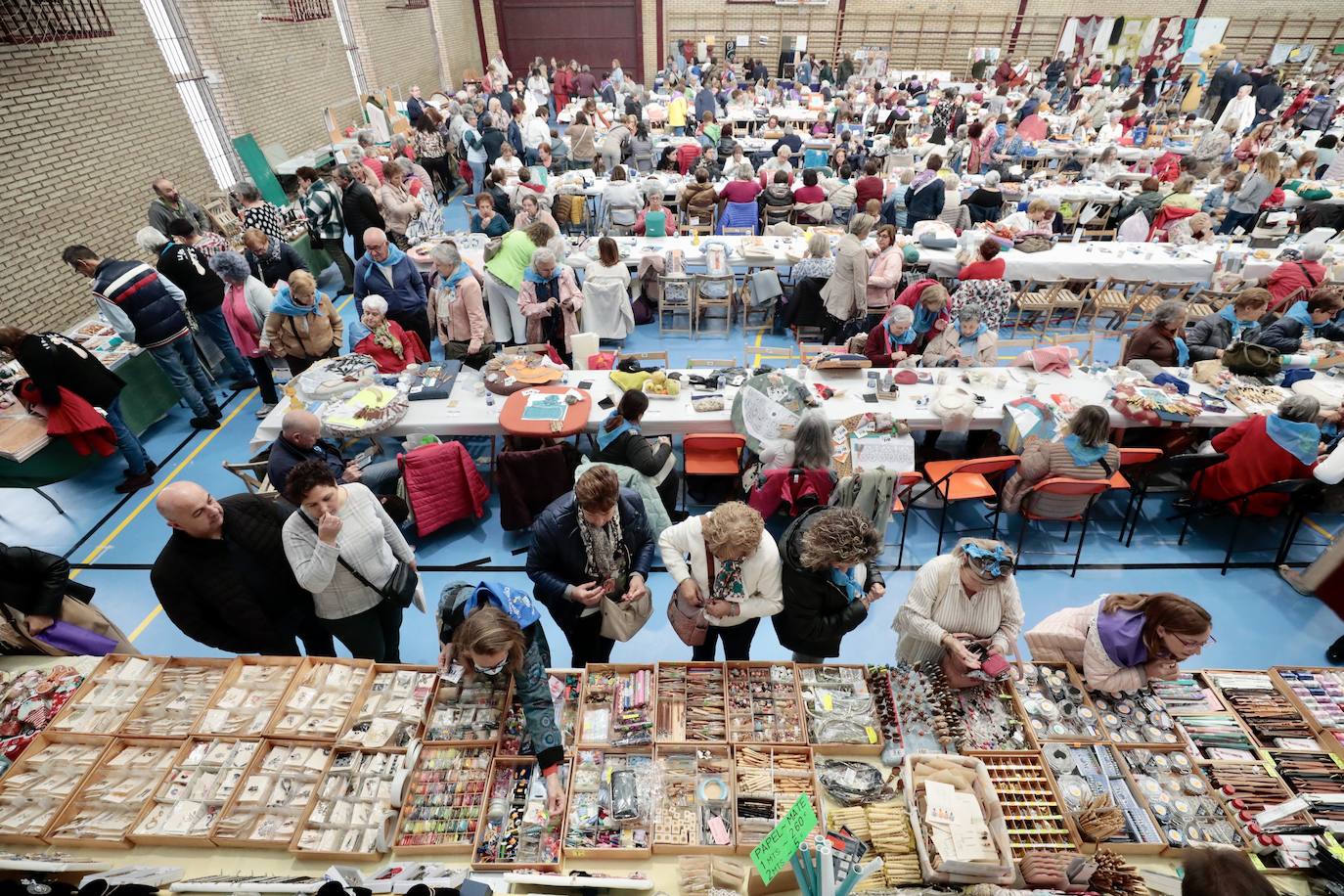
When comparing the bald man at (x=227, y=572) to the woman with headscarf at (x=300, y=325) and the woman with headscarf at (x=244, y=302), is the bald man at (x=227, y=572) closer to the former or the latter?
the woman with headscarf at (x=300, y=325)

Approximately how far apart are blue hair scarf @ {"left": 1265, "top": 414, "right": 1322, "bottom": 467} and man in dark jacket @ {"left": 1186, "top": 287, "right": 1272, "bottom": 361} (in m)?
2.04

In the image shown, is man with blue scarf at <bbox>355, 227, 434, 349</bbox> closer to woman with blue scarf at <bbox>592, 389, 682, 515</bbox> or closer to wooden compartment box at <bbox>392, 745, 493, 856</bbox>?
woman with blue scarf at <bbox>592, 389, 682, 515</bbox>

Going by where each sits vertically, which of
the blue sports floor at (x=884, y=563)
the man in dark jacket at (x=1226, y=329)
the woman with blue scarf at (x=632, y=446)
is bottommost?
the blue sports floor at (x=884, y=563)

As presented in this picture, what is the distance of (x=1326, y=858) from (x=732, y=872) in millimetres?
2475

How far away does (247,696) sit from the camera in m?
3.47

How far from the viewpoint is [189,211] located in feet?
32.1

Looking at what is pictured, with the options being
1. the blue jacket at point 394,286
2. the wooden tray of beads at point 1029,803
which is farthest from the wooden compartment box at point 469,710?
the blue jacket at point 394,286

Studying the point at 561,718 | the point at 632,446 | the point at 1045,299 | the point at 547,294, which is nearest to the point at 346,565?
the point at 561,718

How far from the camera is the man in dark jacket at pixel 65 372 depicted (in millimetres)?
5852

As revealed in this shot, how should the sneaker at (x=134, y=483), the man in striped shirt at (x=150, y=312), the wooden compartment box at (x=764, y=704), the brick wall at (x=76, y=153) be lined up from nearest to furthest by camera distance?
the wooden compartment box at (x=764, y=704) < the man in striped shirt at (x=150, y=312) < the sneaker at (x=134, y=483) < the brick wall at (x=76, y=153)

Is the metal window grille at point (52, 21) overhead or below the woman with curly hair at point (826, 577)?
overhead

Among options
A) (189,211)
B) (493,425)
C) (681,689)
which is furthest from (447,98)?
(681,689)

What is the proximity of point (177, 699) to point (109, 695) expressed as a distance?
0.37 meters

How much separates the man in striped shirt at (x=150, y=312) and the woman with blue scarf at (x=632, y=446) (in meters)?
5.41
